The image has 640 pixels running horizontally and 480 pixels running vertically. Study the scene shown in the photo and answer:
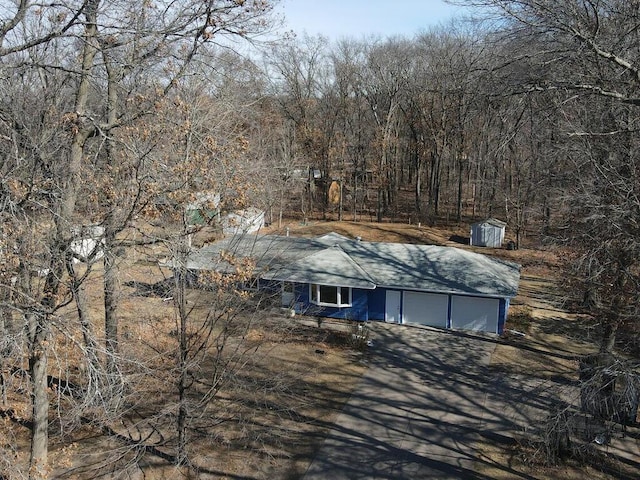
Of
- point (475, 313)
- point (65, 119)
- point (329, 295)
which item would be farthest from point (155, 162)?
point (475, 313)

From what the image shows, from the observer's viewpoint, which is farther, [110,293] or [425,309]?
[425,309]

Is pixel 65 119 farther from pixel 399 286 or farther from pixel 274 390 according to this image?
pixel 399 286

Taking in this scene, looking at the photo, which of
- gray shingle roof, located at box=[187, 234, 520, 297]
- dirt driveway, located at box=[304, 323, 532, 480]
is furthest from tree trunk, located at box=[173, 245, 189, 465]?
gray shingle roof, located at box=[187, 234, 520, 297]

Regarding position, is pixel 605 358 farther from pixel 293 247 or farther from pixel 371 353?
pixel 293 247

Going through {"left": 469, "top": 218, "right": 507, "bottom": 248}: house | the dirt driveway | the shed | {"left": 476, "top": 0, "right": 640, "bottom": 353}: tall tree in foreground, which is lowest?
the dirt driveway

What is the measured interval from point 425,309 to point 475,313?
185cm

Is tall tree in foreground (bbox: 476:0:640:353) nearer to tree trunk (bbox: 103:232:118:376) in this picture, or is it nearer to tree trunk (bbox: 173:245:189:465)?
tree trunk (bbox: 173:245:189:465)

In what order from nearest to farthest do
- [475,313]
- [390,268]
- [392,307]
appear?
1. [475,313]
2. [392,307]
3. [390,268]

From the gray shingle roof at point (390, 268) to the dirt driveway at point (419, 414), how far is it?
6.67 feet

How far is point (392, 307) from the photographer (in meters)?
20.5

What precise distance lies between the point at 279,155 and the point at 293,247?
1736 cm

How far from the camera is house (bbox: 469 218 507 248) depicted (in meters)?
30.5

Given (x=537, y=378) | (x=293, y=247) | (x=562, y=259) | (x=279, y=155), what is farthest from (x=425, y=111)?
(x=537, y=378)

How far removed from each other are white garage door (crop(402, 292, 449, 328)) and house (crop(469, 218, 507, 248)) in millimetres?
11948
